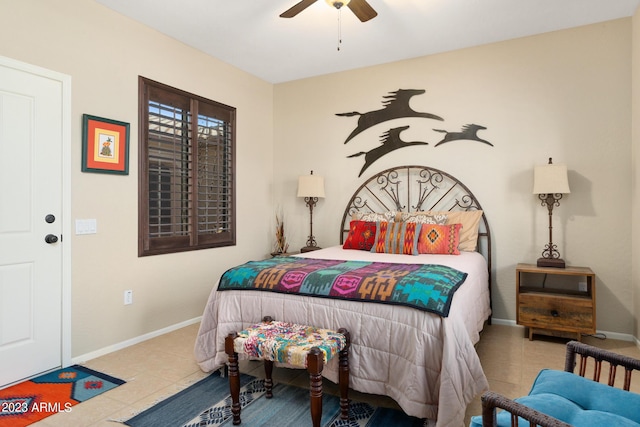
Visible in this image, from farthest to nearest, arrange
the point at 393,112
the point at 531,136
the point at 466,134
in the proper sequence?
the point at 393,112
the point at 466,134
the point at 531,136

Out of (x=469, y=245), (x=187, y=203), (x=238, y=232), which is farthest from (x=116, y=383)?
(x=469, y=245)

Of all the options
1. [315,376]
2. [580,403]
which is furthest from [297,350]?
[580,403]

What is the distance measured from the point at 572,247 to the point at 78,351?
14.0 ft

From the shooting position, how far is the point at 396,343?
2031 millimetres

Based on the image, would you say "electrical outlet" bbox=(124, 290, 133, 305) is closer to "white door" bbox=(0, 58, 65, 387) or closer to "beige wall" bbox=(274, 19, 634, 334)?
"white door" bbox=(0, 58, 65, 387)

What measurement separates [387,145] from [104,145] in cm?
281

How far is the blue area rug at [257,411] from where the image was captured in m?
2.06

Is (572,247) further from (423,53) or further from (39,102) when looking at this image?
(39,102)

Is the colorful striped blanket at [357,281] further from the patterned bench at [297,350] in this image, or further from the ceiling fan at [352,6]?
the ceiling fan at [352,6]

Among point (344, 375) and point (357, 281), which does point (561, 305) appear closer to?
point (357, 281)

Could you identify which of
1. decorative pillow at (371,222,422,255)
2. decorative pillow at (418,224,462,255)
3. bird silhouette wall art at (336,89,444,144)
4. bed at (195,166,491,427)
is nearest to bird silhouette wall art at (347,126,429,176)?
bird silhouette wall art at (336,89,444,144)

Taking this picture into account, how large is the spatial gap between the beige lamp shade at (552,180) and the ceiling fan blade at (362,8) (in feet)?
6.49

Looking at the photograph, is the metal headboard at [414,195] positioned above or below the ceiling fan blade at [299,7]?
below

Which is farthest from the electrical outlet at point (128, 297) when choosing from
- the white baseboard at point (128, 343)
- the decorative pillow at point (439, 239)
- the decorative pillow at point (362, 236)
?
the decorative pillow at point (439, 239)
